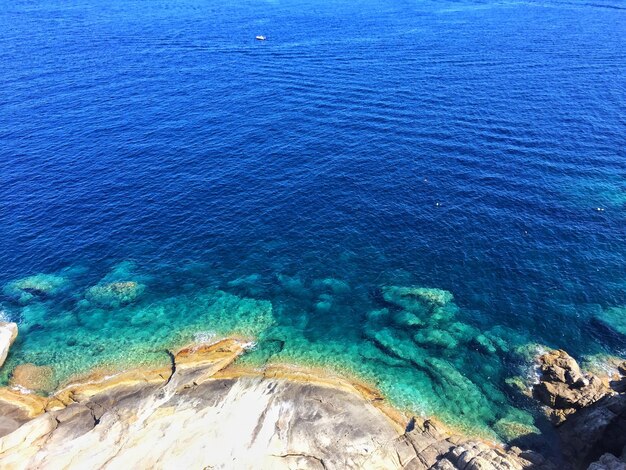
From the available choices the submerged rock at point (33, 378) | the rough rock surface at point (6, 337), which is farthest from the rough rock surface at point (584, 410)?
the rough rock surface at point (6, 337)

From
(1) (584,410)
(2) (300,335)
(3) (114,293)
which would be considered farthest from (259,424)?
(1) (584,410)

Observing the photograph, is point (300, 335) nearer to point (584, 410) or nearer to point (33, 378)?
point (33, 378)

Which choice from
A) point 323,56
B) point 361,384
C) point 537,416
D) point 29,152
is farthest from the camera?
point 323,56

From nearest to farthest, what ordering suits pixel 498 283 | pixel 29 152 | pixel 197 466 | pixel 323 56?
pixel 197 466, pixel 498 283, pixel 29 152, pixel 323 56

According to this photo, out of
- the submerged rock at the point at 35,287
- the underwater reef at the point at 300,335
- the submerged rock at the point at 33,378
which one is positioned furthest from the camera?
the submerged rock at the point at 35,287


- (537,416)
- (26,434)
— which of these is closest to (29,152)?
(26,434)

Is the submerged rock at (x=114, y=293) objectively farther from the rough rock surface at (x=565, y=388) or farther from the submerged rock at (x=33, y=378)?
the rough rock surface at (x=565, y=388)

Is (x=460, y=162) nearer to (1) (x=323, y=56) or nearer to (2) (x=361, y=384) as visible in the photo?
(2) (x=361, y=384)

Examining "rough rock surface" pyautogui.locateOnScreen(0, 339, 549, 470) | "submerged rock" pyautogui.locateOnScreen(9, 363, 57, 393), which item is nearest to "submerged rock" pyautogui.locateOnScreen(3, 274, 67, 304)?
"submerged rock" pyautogui.locateOnScreen(9, 363, 57, 393)
